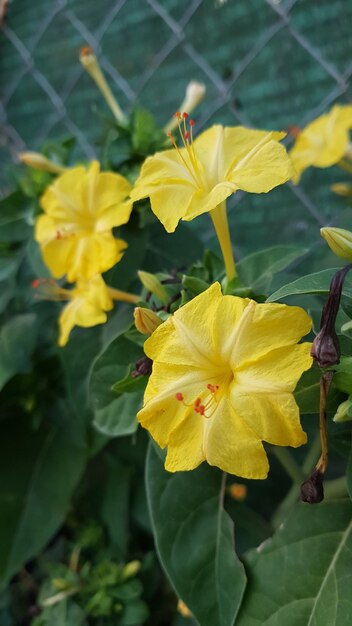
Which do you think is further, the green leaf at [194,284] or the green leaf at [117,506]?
the green leaf at [117,506]

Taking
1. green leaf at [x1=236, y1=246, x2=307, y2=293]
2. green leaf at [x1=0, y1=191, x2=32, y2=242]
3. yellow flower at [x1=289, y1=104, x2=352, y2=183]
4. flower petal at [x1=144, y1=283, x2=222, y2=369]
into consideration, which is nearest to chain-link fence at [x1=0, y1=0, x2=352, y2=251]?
yellow flower at [x1=289, y1=104, x2=352, y2=183]

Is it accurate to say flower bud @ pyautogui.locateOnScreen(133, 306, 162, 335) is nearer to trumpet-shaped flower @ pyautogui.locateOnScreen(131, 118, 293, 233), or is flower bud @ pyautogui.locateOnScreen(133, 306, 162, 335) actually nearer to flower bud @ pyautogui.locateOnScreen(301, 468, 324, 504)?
trumpet-shaped flower @ pyautogui.locateOnScreen(131, 118, 293, 233)

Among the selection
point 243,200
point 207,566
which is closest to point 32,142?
point 243,200

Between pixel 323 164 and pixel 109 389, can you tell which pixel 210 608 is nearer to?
pixel 109 389

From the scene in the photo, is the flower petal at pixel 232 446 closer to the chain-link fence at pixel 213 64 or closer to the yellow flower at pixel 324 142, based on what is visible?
the yellow flower at pixel 324 142

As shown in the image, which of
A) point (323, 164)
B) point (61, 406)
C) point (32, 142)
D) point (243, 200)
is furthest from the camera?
point (32, 142)

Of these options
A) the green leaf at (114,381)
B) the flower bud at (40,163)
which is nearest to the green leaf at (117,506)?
the green leaf at (114,381)
